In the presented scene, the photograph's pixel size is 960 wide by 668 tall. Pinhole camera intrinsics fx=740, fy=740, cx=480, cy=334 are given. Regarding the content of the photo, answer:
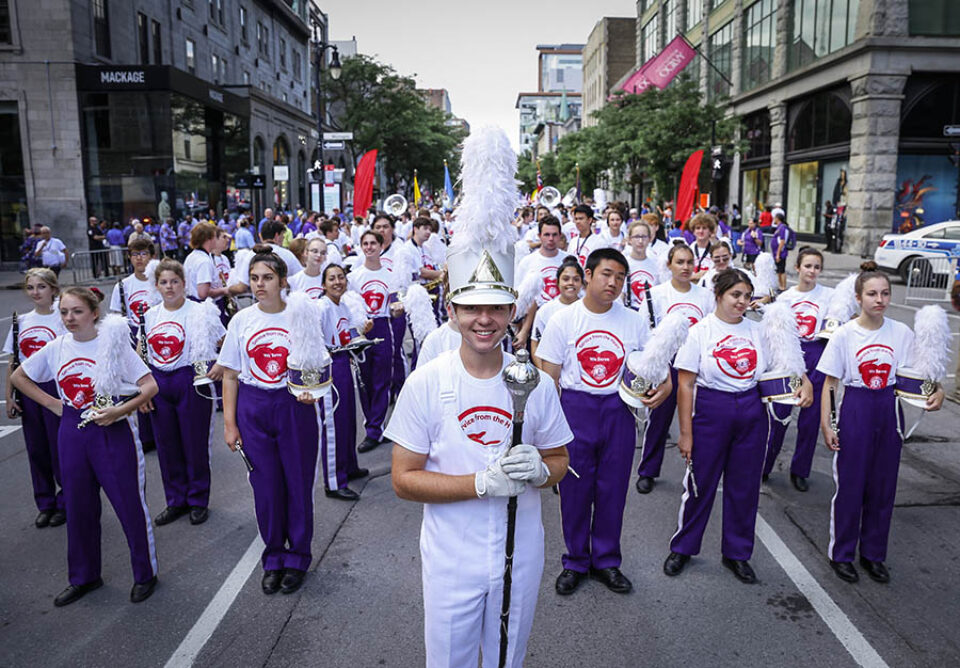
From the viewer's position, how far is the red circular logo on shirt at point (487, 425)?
2852 mm

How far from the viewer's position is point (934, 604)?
4535 millimetres

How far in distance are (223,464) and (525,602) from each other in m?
→ 5.28

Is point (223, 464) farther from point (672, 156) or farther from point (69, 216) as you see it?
point (672, 156)

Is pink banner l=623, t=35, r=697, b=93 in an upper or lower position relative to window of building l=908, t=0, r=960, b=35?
lower

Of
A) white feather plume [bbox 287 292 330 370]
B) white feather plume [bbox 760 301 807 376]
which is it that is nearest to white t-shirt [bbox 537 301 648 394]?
white feather plume [bbox 760 301 807 376]

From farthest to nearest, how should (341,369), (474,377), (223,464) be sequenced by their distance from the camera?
(223,464)
(341,369)
(474,377)

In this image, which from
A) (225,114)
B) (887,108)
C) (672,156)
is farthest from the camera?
(225,114)

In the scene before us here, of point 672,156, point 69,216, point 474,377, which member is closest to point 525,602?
point 474,377

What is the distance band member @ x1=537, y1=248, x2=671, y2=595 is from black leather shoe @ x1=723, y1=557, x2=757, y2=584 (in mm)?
745

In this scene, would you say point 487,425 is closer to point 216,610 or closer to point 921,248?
point 216,610

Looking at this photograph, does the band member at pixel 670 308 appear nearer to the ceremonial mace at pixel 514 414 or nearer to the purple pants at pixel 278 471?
the purple pants at pixel 278 471

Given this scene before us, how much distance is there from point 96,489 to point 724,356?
4.07 meters

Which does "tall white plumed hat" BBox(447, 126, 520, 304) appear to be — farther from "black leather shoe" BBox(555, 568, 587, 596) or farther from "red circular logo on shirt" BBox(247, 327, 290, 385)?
"black leather shoe" BBox(555, 568, 587, 596)

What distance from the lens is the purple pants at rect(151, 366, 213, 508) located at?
19.4 ft
